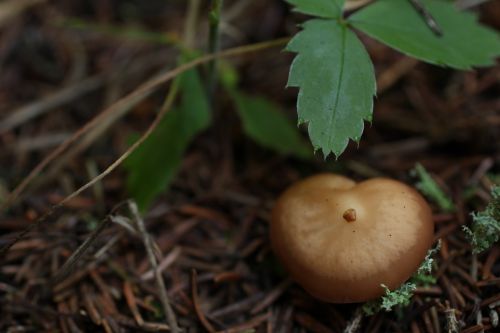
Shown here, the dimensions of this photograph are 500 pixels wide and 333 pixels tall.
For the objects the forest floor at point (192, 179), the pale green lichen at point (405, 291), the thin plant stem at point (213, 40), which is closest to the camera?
the pale green lichen at point (405, 291)

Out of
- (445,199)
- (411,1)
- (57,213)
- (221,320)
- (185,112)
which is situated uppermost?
(411,1)

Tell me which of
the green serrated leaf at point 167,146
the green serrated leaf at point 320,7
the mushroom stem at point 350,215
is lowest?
the mushroom stem at point 350,215

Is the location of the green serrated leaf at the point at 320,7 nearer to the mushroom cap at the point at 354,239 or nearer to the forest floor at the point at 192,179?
the mushroom cap at the point at 354,239

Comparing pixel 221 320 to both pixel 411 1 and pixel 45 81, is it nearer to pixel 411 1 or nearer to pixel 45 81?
pixel 411 1

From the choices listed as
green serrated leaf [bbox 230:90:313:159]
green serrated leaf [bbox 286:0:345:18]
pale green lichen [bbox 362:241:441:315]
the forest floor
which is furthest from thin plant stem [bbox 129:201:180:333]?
green serrated leaf [bbox 286:0:345:18]

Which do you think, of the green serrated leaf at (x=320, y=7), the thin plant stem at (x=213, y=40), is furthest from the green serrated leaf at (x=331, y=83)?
the thin plant stem at (x=213, y=40)

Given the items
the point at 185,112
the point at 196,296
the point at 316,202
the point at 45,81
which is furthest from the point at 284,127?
the point at 45,81
